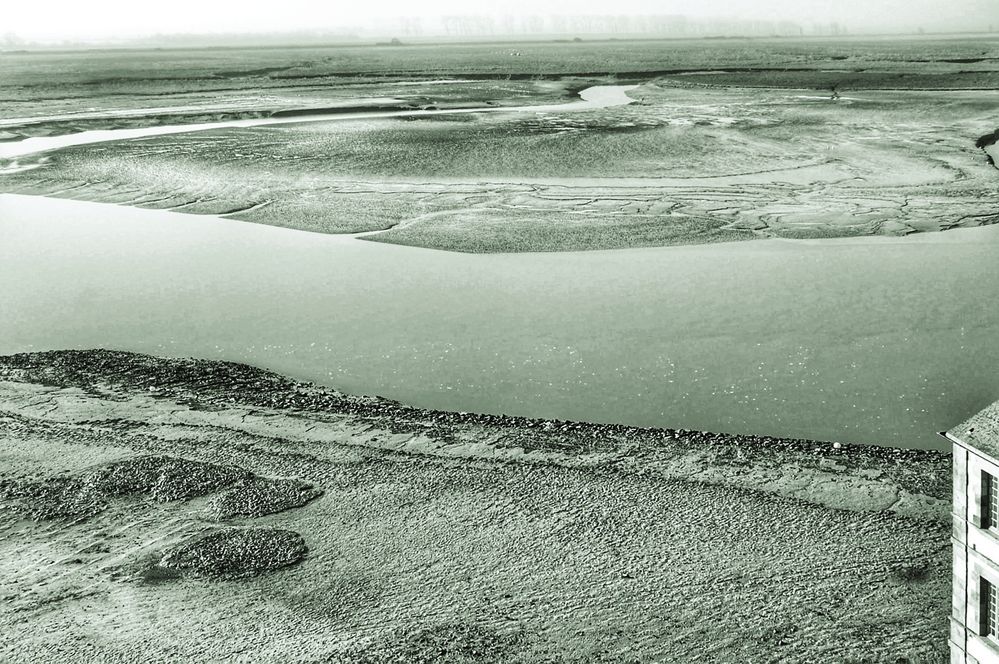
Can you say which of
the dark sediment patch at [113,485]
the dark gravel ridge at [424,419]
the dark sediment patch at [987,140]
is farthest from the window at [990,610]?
the dark sediment patch at [987,140]

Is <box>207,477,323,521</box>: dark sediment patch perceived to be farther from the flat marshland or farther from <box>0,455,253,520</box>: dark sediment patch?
<box>0,455,253,520</box>: dark sediment patch

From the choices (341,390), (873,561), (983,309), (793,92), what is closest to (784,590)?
(873,561)

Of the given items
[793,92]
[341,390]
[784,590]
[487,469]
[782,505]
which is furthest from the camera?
[793,92]

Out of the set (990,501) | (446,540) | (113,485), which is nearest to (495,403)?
(446,540)

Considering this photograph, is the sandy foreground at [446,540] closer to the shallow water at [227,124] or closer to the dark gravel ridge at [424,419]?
the dark gravel ridge at [424,419]

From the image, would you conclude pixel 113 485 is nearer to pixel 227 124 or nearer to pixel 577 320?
pixel 577 320

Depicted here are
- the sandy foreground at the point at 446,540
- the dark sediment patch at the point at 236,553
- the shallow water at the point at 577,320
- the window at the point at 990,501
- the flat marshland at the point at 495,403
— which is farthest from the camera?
the shallow water at the point at 577,320

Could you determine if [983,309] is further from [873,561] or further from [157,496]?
[157,496]
